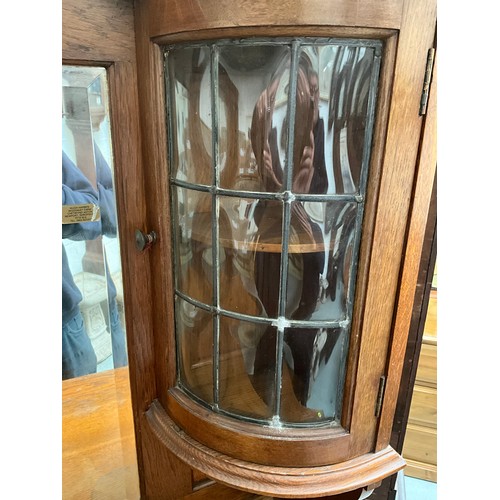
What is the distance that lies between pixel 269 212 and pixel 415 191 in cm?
20

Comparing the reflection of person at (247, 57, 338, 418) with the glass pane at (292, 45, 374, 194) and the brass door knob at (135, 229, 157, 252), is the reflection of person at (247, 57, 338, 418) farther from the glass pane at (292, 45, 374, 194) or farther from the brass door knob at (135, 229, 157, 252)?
the brass door knob at (135, 229, 157, 252)

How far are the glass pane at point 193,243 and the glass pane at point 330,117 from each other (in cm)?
16

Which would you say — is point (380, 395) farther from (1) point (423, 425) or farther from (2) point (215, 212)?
(1) point (423, 425)

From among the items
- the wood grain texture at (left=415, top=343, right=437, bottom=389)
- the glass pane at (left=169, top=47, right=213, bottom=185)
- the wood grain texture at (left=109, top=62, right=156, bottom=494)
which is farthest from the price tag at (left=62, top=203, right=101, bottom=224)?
the wood grain texture at (left=415, top=343, right=437, bottom=389)

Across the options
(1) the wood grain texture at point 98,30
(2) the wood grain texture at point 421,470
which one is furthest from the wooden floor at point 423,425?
(1) the wood grain texture at point 98,30

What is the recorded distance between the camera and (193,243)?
0.69 m

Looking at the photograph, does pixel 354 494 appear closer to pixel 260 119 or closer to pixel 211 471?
pixel 211 471

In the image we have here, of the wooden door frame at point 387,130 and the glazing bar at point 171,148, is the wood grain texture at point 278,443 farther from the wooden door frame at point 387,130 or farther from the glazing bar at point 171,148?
the glazing bar at point 171,148

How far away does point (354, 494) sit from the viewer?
2.99 ft

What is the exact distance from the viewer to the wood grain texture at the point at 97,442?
1.01 metres

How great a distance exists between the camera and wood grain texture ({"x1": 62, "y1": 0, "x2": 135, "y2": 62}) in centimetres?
59

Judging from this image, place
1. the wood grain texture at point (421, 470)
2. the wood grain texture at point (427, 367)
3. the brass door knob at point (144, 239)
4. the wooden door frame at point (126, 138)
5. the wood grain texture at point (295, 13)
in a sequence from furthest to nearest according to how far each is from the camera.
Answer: the wood grain texture at point (421, 470)
the wood grain texture at point (427, 367)
the brass door knob at point (144, 239)
the wooden door frame at point (126, 138)
the wood grain texture at point (295, 13)

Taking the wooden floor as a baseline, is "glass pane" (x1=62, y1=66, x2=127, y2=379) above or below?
above
